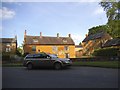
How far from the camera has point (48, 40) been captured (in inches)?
2808

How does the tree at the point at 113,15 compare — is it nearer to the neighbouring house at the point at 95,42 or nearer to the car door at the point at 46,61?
the car door at the point at 46,61

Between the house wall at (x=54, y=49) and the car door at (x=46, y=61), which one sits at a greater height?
the house wall at (x=54, y=49)

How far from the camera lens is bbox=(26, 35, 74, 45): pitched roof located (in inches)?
2753

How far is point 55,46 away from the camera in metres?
70.4

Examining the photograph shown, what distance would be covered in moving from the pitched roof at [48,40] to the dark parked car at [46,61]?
47.1m

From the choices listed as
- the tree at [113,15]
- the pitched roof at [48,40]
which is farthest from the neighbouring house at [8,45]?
the tree at [113,15]

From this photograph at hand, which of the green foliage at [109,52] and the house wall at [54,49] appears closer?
the green foliage at [109,52]

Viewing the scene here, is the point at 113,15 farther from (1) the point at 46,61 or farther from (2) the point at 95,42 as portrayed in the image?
(2) the point at 95,42

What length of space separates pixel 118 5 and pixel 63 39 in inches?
1431

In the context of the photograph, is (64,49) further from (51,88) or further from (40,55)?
(51,88)

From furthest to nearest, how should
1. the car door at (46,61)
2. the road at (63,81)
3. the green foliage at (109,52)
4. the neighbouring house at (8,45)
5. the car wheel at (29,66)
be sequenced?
the neighbouring house at (8,45) < the green foliage at (109,52) < the car wheel at (29,66) < the car door at (46,61) < the road at (63,81)

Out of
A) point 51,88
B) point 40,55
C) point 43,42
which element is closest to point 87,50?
point 43,42

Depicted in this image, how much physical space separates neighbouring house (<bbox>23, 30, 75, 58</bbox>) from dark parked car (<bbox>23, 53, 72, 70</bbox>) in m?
46.6

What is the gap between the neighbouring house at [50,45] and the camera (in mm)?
69125
